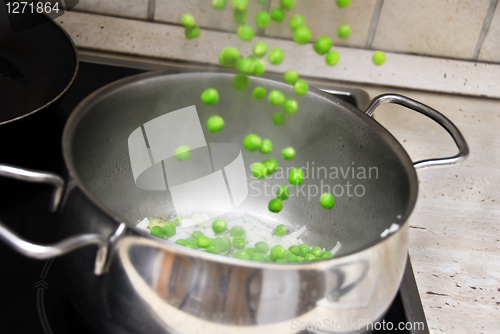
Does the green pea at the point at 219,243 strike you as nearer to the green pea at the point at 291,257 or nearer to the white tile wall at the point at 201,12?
the green pea at the point at 291,257

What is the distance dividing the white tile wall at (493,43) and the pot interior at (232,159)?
0.70m

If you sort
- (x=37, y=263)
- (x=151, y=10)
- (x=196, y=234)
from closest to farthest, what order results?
(x=37, y=263), (x=196, y=234), (x=151, y=10)

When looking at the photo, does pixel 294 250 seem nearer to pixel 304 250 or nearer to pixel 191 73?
pixel 304 250

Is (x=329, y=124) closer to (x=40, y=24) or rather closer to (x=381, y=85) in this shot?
(x=381, y=85)

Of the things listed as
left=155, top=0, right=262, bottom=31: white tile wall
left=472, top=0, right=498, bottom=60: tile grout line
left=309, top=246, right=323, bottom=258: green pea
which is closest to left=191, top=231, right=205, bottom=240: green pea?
left=309, top=246, right=323, bottom=258: green pea

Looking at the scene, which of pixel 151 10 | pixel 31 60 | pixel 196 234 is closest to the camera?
pixel 196 234

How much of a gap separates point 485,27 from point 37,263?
4.22 ft

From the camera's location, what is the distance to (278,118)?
3.01 ft

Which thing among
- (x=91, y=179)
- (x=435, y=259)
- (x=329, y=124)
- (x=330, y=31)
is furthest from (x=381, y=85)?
(x=91, y=179)

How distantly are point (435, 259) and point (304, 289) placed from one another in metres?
A: 0.50

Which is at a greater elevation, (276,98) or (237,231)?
(276,98)

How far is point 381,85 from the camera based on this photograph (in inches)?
51.6

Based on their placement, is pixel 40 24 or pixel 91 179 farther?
pixel 40 24

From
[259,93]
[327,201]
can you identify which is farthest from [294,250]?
[259,93]
